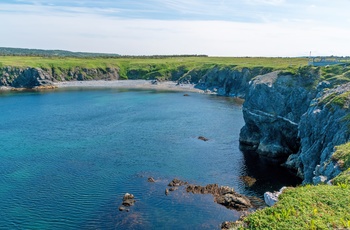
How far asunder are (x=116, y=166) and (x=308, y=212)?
48061 millimetres

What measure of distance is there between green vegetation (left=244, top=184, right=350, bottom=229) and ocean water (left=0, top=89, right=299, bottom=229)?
70.3 feet

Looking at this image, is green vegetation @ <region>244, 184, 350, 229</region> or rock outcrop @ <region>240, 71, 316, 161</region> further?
rock outcrop @ <region>240, 71, 316, 161</region>

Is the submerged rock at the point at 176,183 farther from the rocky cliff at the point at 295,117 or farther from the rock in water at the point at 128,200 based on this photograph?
the rocky cliff at the point at 295,117

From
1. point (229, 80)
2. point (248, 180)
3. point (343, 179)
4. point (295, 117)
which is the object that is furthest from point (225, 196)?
Result: point (229, 80)

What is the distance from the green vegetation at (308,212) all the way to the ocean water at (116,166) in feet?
70.3

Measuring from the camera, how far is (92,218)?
4691 cm

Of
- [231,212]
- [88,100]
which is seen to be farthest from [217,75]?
[231,212]

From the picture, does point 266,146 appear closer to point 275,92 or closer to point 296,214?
point 275,92

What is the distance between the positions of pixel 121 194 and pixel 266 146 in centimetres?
3808

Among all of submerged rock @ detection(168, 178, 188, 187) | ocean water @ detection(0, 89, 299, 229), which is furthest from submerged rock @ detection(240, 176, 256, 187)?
submerged rock @ detection(168, 178, 188, 187)

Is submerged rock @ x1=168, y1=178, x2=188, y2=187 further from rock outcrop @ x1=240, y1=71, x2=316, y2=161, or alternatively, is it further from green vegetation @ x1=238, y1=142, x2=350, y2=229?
green vegetation @ x1=238, y1=142, x2=350, y2=229

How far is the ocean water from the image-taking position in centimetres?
4816

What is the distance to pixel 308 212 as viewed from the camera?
82.0ft

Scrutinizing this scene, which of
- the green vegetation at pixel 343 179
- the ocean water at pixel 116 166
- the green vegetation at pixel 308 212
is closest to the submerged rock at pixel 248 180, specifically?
the ocean water at pixel 116 166
